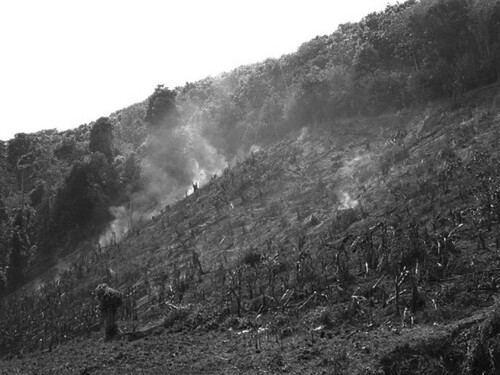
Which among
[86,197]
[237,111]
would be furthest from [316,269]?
[86,197]

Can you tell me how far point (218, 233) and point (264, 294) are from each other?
43.0 feet

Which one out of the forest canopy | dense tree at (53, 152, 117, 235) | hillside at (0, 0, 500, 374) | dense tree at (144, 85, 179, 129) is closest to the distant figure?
hillside at (0, 0, 500, 374)

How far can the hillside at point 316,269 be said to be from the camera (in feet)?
65.1

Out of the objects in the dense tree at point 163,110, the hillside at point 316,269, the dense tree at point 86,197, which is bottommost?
the hillside at point 316,269

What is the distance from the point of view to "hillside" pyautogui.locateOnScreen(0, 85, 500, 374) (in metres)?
19.8

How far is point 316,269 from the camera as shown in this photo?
2812 centimetres

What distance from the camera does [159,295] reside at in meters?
33.6

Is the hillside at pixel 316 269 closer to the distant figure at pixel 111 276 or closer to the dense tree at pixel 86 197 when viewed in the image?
the distant figure at pixel 111 276

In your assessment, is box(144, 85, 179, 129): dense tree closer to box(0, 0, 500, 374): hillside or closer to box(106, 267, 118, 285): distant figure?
box(0, 0, 500, 374): hillside

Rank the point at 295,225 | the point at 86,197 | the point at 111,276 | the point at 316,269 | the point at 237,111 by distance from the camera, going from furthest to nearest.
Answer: the point at 237,111, the point at 86,197, the point at 111,276, the point at 295,225, the point at 316,269

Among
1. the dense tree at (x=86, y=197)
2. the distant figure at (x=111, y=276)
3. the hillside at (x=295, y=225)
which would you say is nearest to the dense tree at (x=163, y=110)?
the hillside at (x=295, y=225)

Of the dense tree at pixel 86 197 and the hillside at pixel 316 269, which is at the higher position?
the dense tree at pixel 86 197

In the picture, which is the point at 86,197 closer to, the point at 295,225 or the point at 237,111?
the point at 237,111

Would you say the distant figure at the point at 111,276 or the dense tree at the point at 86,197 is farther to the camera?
the dense tree at the point at 86,197
